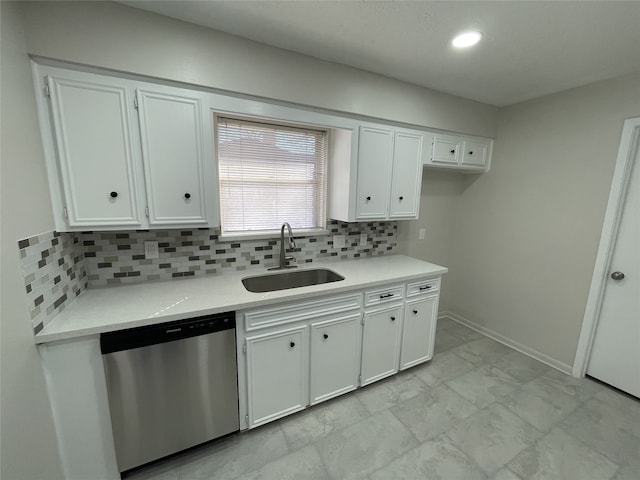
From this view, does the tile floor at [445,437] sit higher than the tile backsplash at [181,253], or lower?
lower

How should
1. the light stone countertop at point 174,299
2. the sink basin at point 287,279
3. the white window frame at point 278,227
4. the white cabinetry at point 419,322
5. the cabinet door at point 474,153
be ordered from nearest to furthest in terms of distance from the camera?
the light stone countertop at point 174,299
the white window frame at point 278,227
the sink basin at point 287,279
the white cabinetry at point 419,322
the cabinet door at point 474,153

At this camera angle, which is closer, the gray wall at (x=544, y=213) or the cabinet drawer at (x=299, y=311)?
the cabinet drawer at (x=299, y=311)

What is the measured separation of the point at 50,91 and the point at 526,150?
3.57 meters

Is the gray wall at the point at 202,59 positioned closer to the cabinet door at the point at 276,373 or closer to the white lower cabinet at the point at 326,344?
the white lower cabinet at the point at 326,344

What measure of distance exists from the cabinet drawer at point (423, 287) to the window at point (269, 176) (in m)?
0.97

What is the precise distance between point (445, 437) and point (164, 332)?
1866 millimetres

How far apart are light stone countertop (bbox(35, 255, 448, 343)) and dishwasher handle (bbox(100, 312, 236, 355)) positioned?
50 mm

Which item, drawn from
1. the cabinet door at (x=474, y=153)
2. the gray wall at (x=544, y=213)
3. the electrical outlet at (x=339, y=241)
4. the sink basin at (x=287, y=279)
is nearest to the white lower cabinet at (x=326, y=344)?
the sink basin at (x=287, y=279)

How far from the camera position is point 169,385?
4.67 ft

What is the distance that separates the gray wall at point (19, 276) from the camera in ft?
3.23

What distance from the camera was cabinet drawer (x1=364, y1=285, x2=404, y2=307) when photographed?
1.97 metres

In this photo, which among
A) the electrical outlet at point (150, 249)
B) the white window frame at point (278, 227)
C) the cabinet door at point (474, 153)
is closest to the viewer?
the electrical outlet at point (150, 249)

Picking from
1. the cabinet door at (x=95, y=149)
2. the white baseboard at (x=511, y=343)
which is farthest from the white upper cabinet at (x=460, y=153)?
the cabinet door at (x=95, y=149)

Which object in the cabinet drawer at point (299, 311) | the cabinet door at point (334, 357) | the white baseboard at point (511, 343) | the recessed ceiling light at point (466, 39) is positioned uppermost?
the recessed ceiling light at point (466, 39)
